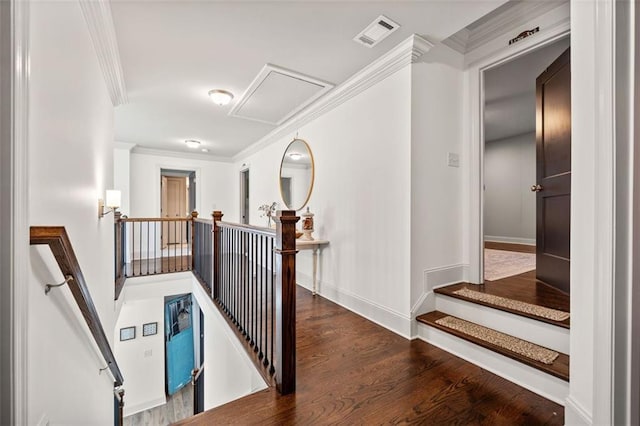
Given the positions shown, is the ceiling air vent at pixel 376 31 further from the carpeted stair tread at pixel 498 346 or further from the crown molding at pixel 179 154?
the crown molding at pixel 179 154

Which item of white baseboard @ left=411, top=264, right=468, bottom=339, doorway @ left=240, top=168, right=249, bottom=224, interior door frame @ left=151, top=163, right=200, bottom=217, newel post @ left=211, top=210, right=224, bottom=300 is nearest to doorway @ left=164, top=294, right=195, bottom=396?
interior door frame @ left=151, top=163, right=200, bottom=217

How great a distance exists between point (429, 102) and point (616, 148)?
66.7 inches

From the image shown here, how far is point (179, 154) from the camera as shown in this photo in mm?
6316

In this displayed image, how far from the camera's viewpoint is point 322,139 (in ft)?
11.5

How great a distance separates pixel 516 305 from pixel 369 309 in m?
1.21

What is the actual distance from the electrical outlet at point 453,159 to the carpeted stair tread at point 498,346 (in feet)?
4.51

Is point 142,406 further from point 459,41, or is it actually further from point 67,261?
point 459,41

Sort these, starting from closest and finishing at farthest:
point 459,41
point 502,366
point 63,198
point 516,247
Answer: point 63,198, point 502,366, point 459,41, point 516,247

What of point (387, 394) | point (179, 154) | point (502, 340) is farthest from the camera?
point (179, 154)

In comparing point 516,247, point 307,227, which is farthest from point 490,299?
point 516,247

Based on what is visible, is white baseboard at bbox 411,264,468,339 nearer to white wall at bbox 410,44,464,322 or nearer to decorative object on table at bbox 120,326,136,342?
white wall at bbox 410,44,464,322

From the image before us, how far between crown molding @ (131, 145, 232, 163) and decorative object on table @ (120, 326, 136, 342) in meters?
3.67

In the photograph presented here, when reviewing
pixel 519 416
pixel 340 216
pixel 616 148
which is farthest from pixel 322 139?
pixel 519 416

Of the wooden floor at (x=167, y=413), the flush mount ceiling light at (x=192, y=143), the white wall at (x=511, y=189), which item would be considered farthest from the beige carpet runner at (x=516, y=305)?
the wooden floor at (x=167, y=413)
